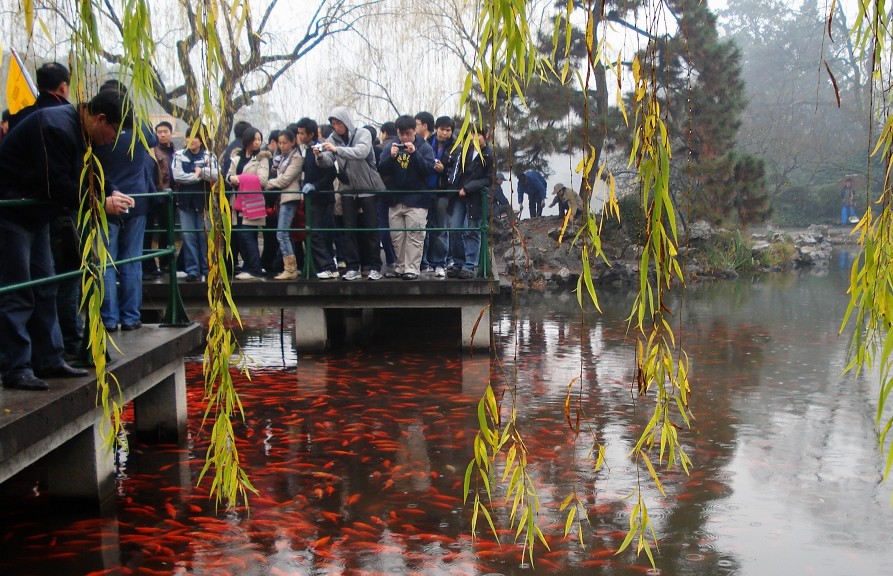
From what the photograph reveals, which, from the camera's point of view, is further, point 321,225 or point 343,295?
point 321,225

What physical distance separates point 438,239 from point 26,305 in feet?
20.0

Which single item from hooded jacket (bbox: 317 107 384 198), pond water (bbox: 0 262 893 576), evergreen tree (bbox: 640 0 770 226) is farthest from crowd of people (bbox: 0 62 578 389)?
evergreen tree (bbox: 640 0 770 226)

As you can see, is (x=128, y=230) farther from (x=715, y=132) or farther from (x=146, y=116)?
(x=715, y=132)

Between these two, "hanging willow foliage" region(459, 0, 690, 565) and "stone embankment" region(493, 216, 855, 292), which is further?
"stone embankment" region(493, 216, 855, 292)

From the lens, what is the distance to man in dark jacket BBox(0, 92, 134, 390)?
4258 millimetres

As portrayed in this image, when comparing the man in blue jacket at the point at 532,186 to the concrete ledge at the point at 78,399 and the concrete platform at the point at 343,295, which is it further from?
the concrete ledge at the point at 78,399

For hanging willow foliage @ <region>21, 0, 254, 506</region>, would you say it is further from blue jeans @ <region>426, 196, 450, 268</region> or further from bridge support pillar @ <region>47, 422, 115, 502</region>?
blue jeans @ <region>426, 196, 450, 268</region>

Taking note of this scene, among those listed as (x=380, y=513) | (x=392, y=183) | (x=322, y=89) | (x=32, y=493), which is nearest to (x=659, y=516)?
(x=380, y=513)

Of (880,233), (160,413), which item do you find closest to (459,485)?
(160,413)

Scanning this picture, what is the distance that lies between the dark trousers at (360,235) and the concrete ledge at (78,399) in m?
3.39

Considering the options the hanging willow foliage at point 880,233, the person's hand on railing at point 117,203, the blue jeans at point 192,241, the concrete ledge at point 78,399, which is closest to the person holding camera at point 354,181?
the blue jeans at point 192,241

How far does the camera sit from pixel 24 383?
173 inches

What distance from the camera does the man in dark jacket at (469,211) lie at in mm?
9414

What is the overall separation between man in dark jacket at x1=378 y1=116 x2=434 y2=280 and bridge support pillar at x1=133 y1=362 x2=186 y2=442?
11.4 feet
